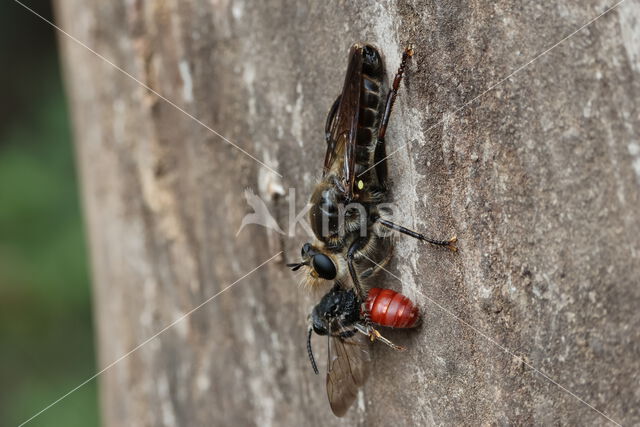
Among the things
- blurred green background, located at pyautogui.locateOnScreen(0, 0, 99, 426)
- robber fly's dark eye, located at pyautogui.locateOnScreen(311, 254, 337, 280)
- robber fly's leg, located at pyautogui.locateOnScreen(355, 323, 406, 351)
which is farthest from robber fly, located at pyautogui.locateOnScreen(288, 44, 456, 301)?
blurred green background, located at pyautogui.locateOnScreen(0, 0, 99, 426)

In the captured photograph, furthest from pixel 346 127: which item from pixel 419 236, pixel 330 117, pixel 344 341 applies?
pixel 344 341

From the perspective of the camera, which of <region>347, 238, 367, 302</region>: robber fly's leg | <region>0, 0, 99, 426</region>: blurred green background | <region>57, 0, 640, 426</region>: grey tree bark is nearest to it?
→ <region>57, 0, 640, 426</region>: grey tree bark

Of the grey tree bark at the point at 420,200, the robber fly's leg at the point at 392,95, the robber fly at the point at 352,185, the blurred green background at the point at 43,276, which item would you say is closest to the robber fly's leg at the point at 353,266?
the robber fly at the point at 352,185

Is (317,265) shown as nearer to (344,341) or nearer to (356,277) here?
(356,277)

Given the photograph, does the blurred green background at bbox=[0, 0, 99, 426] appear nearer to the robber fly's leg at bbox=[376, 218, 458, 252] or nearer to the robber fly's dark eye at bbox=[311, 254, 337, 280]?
the robber fly's dark eye at bbox=[311, 254, 337, 280]

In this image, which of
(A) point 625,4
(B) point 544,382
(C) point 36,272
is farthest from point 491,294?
(C) point 36,272

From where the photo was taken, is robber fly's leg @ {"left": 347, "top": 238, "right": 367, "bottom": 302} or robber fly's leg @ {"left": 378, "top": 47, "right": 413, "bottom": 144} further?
robber fly's leg @ {"left": 347, "top": 238, "right": 367, "bottom": 302}
